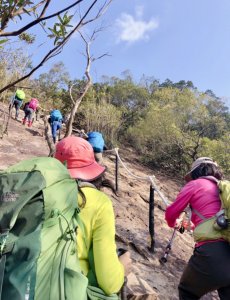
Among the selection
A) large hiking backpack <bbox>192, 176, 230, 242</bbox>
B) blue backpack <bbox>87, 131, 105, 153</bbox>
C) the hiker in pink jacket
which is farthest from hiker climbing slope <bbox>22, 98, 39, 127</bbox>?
large hiking backpack <bbox>192, 176, 230, 242</bbox>

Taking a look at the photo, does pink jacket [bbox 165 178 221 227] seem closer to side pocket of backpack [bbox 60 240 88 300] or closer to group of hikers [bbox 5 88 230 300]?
group of hikers [bbox 5 88 230 300]

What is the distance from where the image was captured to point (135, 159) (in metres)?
14.3

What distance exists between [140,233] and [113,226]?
4.12 metres

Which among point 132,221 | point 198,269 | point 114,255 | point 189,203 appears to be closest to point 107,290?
point 114,255

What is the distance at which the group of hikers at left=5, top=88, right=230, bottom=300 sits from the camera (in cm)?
158

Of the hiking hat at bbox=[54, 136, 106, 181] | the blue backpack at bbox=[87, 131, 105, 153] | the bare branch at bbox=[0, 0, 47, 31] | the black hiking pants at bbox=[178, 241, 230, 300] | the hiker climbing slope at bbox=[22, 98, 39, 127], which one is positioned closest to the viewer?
the bare branch at bbox=[0, 0, 47, 31]

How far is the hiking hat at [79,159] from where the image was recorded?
6.07 feet

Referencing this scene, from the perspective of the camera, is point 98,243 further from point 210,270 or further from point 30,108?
point 30,108

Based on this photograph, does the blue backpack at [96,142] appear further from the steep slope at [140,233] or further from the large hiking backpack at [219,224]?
the large hiking backpack at [219,224]

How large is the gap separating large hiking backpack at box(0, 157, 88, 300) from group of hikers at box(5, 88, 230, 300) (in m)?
0.14

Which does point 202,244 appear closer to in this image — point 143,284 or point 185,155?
point 143,284

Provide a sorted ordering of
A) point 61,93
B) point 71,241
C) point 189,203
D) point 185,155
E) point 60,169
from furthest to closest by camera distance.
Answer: point 61,93 < point 185,155 < point 189,203 < point 60,169 < point 71,241

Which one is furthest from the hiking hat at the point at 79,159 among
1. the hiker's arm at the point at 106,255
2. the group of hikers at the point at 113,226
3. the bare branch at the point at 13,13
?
the bare branch at the point at 13,13

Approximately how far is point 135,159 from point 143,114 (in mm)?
5078
